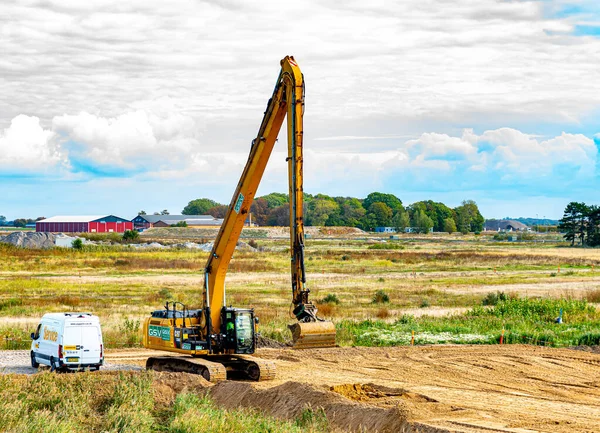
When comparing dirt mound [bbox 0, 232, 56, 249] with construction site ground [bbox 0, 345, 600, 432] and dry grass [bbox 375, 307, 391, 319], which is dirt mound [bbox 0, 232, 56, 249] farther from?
construction site ground [bbox 0, 345, 600, 432]

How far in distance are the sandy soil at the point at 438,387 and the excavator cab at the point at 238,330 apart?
132 centimetres

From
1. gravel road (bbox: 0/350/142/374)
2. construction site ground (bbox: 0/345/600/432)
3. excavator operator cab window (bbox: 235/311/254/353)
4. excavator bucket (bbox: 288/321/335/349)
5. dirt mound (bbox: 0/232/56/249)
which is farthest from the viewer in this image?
dirt mound (bbox: 0/232/56/249)

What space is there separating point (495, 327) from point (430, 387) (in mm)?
14134

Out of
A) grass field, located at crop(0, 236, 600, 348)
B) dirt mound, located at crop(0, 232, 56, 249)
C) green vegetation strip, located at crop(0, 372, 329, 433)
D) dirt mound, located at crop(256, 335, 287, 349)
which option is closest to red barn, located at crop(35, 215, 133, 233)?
dirt mound, located at crop(0, 232, 56, 249)

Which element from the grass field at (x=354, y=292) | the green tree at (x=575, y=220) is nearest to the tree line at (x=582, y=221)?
the green tree at (x=575, y=220)

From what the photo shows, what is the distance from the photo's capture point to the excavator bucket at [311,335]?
20.9 meters

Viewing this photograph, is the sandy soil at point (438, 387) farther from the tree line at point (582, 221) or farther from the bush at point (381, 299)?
the tree line at point (582, 221)

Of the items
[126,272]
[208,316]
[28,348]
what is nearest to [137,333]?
[28,348]

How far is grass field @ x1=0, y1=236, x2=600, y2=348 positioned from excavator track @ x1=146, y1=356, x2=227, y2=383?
7.77 m

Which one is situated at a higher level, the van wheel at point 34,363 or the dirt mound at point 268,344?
the van wheel at point 34,363

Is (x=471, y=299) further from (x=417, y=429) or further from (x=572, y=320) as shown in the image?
(x=417, y=429)

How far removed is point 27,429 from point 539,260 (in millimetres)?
84686

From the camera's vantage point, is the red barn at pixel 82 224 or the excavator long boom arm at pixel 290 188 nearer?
the excavator long boom arm at pixel 290 188

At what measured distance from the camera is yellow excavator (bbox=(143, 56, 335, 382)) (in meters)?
21.5
